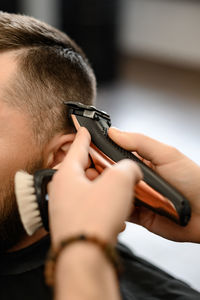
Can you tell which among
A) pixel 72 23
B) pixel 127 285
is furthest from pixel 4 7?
pixel 127 285

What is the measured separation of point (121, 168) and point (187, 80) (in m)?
Result: 3.91

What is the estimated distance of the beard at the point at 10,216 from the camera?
1.11 meters

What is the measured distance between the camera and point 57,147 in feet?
3.87

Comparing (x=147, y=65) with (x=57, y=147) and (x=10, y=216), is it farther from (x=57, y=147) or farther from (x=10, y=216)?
(x=10, y=216)

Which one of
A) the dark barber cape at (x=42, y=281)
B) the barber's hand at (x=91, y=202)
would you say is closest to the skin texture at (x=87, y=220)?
the barber's hand at (x=91, y=202)

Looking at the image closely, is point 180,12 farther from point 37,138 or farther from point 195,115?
point 37,138

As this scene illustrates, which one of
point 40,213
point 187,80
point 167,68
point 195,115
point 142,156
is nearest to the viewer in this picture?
point 40,213

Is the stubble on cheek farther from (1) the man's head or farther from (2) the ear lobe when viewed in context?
(2) the ear lobe

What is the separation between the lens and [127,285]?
119cm

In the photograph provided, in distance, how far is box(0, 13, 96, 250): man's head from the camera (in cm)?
110

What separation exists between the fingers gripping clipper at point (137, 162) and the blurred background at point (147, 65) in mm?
1157

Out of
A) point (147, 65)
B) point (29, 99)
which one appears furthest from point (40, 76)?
point (147, 65)

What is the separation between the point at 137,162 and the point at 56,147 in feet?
0.93

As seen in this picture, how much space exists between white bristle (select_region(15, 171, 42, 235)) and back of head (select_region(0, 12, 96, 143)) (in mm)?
243
